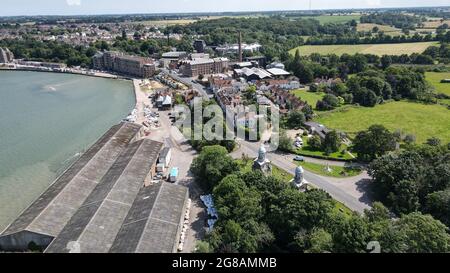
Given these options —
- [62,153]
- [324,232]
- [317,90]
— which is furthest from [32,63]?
[324,232]

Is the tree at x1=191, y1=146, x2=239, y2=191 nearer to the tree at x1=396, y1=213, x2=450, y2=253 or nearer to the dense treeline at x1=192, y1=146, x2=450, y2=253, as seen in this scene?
the dense treeline at x1=192, y1=146, x2=450, y2=253

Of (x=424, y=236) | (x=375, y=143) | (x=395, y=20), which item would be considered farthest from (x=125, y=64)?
(x=395, y=20)

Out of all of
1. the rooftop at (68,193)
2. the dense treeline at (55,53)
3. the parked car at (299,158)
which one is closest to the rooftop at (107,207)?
the rooftop at (68,193)

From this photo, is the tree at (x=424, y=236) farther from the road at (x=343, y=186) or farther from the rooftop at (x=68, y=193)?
the rooftop at (x=68, y=193)

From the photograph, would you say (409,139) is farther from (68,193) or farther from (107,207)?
(68,193)

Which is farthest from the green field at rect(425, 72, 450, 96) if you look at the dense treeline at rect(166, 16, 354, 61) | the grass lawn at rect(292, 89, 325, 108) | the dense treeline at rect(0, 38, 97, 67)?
the dense treeline at rect(0, 38, 97, 67)
